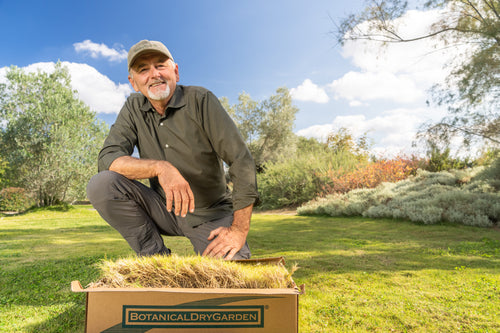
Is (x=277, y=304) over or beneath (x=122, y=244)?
over

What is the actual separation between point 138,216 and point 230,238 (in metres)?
0.76

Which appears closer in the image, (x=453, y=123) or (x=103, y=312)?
(x=103, y=312)

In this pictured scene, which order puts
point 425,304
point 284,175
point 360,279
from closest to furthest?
point 425,304 → point 360,279 → point 284,175

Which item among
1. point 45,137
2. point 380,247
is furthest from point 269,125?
point 380,247

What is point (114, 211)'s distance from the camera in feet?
7.17

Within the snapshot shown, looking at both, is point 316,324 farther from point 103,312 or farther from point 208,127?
point 208,127

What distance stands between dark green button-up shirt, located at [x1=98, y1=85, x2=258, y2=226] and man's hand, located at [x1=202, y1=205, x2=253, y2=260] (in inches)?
11.8

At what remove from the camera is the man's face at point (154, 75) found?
2275 mm

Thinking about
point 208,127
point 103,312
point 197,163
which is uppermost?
point 208,127

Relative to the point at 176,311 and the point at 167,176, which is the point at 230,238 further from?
the point at 176,311

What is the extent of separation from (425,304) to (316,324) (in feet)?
2.67

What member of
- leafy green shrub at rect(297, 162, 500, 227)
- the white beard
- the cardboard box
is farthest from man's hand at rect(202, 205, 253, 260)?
leafy green shrub at rect(297, 162, 500, 227)

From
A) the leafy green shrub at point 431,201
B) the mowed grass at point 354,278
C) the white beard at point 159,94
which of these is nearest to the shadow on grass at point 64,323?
the mowed grass at point 354,278

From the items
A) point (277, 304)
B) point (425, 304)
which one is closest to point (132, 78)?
point (277, 304)
